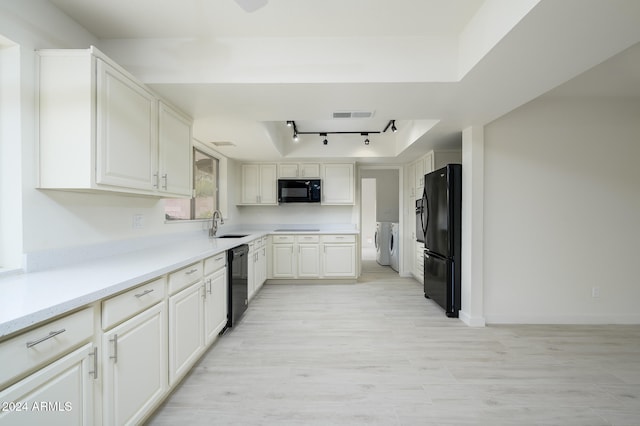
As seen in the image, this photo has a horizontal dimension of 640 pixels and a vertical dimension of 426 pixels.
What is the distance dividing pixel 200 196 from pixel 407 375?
3288 mm

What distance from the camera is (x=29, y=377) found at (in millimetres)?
872

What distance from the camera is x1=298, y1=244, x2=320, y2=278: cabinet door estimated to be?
4602mm

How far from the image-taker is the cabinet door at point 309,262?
4.60m

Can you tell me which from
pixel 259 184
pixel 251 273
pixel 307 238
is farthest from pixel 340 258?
pixel 259 184

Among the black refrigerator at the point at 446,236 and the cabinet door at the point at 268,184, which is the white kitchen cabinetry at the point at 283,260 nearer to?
the cabinet door at the point at 268,184

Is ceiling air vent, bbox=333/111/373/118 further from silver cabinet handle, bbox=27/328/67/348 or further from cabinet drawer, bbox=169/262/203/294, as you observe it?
silver cabinet handle, bbox=27/328/67/348

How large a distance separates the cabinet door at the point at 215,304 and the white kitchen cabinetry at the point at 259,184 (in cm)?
247

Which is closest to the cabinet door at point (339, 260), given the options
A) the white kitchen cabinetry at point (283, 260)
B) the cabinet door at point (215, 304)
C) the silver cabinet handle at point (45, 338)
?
the white kitchen cabinetry at point (283, 260)

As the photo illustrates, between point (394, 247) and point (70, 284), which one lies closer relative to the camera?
point (70, 284)

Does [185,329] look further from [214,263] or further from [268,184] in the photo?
[268,184]

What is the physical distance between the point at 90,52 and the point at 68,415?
1.75 m

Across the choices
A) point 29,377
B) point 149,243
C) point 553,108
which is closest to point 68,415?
point 29,377

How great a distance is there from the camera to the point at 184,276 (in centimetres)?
184

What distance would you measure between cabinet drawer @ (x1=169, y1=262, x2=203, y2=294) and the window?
3.57ft
